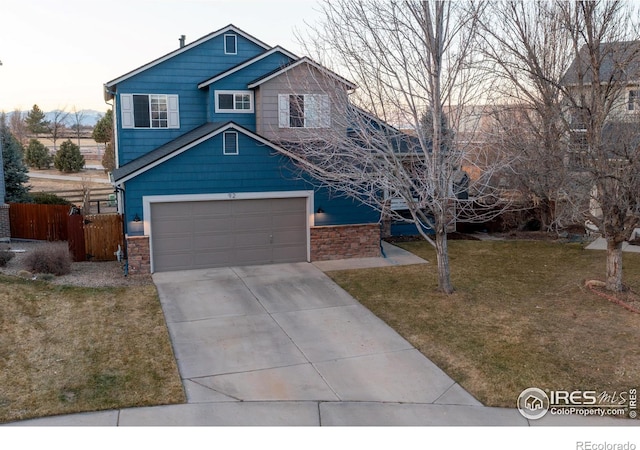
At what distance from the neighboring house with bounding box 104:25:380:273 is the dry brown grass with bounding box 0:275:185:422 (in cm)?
284

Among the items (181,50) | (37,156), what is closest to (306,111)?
(181,50)

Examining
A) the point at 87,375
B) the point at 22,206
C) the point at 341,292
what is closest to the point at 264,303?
the point at 341,292

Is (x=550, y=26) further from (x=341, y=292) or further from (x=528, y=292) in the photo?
(x=341, y=292)

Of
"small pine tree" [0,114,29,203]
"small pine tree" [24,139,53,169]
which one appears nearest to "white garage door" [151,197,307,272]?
"small pine tree" [0,114,29,203]

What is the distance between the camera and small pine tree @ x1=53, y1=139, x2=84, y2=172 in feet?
153

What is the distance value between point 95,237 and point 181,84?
18.9 feet

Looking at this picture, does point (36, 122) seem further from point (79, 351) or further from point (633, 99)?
point (633, 99)

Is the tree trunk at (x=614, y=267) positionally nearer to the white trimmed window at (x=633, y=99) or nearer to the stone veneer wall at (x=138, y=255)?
the white trimmed window at (x=633, y=99)

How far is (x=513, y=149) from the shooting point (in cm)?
1291

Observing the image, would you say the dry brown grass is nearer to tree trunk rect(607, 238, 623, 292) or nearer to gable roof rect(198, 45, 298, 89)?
gable roof rect(198, 45, 298, 89)

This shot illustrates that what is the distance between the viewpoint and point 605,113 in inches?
461

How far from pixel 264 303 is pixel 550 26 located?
9.21 meters

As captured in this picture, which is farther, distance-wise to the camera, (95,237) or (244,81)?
(244,81)

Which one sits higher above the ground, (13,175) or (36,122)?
(36,122)
